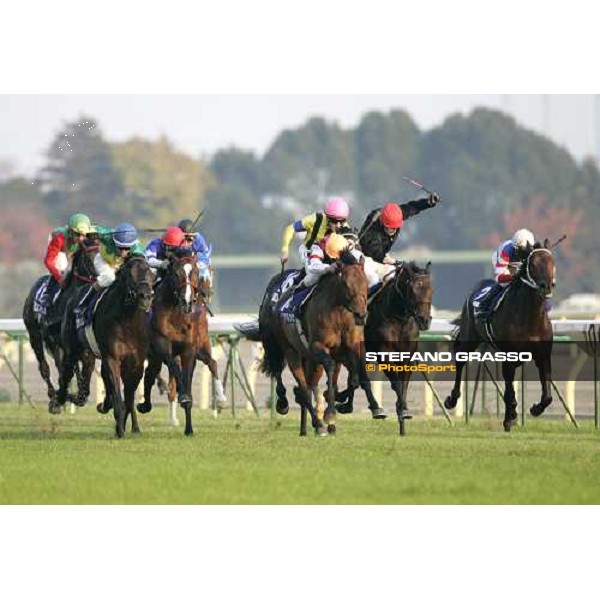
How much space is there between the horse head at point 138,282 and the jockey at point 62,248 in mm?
2312

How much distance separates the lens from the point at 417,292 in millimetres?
16859

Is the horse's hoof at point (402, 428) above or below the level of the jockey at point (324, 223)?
below

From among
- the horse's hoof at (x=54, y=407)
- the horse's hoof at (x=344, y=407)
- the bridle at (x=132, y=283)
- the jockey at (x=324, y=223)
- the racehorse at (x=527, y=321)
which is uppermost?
the jockey at (x=324, y=223)

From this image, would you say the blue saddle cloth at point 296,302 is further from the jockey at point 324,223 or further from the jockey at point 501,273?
the jockey at point 501,273

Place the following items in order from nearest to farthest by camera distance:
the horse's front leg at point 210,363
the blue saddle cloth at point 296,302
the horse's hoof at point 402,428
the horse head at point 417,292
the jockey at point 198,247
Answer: the horse head at point 417,292 → the horse's hoof at point 402,428 → the blue saddle cloth at point 296,302 → the jockey at point 198,247 → the horse's front leg at point 210,363

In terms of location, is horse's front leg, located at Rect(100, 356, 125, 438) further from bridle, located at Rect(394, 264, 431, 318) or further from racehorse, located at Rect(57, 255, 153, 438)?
bridle, located at Rect(394, 264, 431, 318)

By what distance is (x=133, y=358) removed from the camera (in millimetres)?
16938

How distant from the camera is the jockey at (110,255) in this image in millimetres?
17281

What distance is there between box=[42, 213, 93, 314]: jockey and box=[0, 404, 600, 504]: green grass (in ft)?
4.85

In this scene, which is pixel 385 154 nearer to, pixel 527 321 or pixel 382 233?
pixel 527 321

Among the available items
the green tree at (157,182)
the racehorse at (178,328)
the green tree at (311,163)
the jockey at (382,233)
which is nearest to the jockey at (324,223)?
the jockey at (382,233)

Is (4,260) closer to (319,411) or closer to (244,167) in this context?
(244,167)

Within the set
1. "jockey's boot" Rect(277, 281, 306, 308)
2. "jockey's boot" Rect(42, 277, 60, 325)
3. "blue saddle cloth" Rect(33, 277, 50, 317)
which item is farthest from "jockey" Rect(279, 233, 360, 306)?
"blue saddle cloth" Rect(33, 277, 50, 317)

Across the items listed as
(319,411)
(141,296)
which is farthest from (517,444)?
(141,296)
